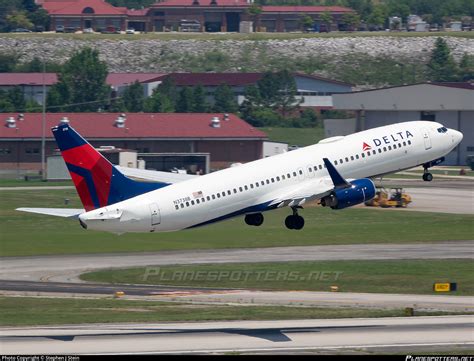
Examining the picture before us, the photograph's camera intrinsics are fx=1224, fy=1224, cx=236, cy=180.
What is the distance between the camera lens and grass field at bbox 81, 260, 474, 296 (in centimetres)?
10731

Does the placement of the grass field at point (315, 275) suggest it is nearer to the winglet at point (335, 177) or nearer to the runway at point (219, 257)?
the runway at point (219, 257)

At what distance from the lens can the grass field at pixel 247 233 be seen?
411 ft

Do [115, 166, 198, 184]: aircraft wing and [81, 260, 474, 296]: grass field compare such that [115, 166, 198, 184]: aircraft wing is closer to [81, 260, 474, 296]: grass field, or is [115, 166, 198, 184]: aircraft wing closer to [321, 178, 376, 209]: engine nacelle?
[81, 260, 474, 296]: grass field

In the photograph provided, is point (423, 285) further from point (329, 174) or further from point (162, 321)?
point (162, 321)

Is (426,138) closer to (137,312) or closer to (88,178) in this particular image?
(137,312)

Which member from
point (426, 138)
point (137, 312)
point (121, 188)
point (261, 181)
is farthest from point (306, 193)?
point (137, 312)

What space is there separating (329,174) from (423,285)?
686 inches

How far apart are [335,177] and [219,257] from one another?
102 ft

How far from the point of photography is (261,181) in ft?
310

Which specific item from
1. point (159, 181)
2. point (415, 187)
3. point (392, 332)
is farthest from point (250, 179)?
point (415, 187)

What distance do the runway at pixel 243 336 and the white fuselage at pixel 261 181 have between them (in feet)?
36.5

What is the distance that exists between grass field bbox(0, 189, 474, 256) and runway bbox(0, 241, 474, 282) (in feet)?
4.91

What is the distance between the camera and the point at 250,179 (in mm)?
94062

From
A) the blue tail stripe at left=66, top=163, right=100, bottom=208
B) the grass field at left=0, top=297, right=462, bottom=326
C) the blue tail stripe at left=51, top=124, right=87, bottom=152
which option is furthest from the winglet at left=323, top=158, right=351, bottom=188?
the blue tail stripe at left=51, top=124, right=87, bottom=152
